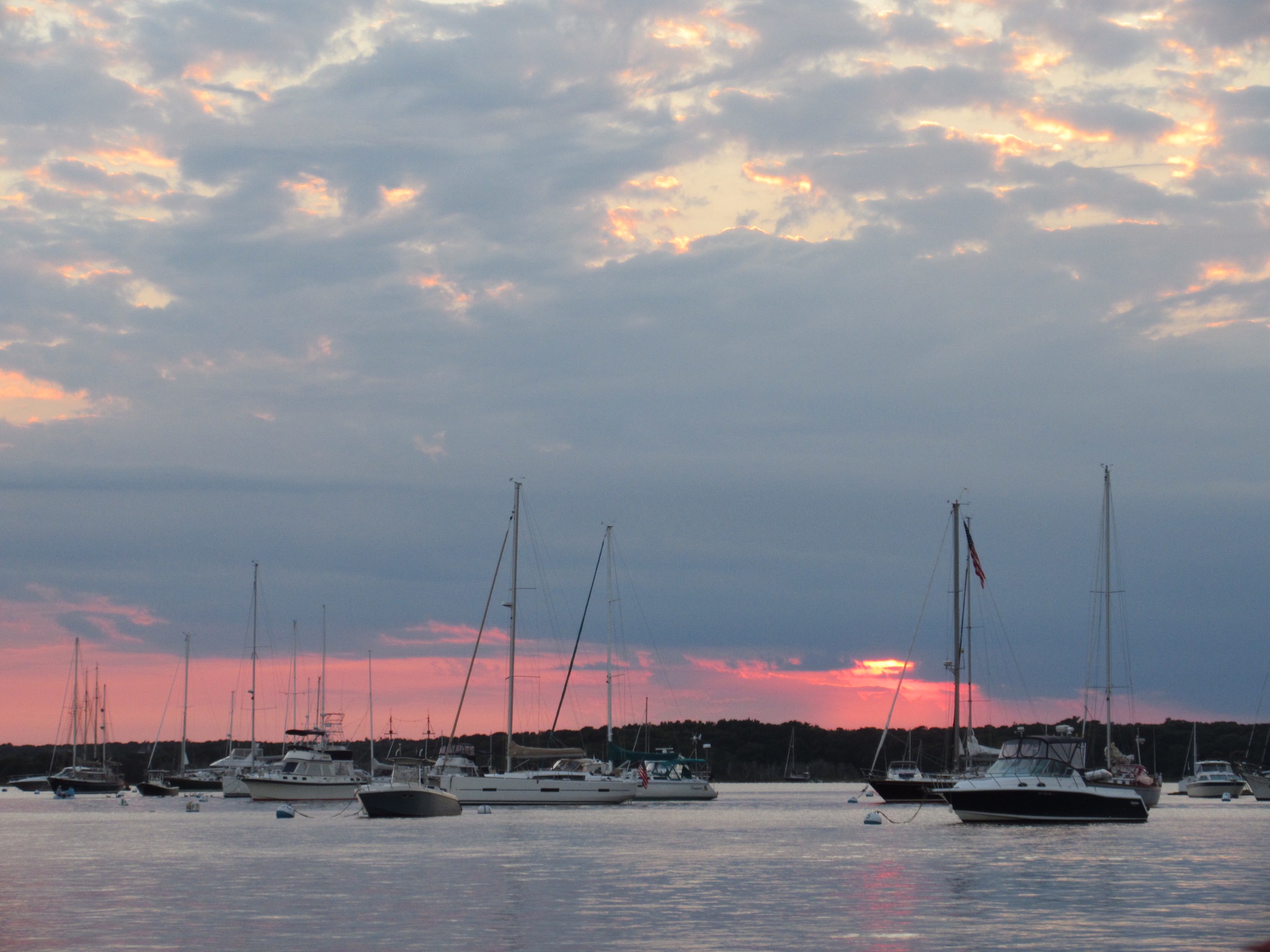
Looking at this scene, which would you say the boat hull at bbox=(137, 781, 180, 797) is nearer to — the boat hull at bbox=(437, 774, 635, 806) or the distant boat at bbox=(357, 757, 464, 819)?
the boat hull at bbox=(437, 774, 635, 806)

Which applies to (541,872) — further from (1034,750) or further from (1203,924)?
(1034,750)

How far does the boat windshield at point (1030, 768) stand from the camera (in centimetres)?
6253

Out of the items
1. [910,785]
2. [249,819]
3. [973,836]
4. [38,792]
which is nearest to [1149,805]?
[910,785]

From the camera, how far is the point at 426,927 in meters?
26.6

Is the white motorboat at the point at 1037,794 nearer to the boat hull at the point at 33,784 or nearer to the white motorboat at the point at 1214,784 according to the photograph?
the white motorboat at the point at 1214,784

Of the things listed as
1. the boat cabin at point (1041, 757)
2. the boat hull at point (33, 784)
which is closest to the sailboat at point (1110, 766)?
the boat cabin at point (1041, 757)

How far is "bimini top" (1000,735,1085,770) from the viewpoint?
64.9m

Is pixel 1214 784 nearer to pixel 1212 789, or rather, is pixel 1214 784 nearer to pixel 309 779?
pixel 1212 789

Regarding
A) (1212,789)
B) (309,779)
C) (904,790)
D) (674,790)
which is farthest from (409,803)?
(1212,789)

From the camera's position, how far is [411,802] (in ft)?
248

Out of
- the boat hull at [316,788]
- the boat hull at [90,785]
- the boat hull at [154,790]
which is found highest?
the boat hull at [316,788]

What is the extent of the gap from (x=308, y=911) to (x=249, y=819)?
55.1 m

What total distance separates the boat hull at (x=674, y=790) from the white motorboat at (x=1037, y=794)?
166 feet

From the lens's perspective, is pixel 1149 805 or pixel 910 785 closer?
pixel 1149 805
